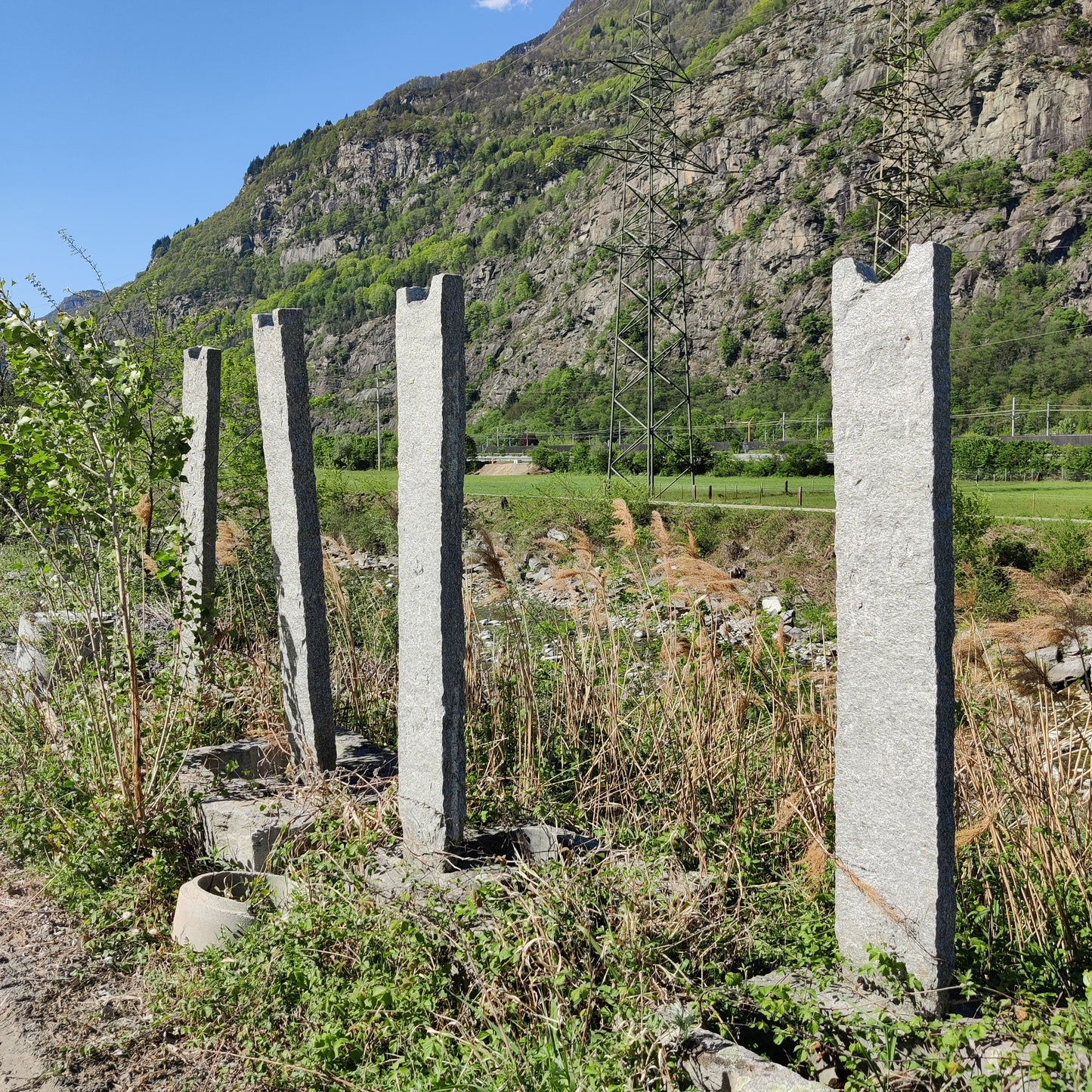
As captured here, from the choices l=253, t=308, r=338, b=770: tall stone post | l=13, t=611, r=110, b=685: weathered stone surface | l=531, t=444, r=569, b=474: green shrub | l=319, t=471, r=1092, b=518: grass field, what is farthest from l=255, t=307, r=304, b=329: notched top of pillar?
l=531, t=444, r=569, b=474: green shrub

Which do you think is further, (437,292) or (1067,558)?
(1067,558)

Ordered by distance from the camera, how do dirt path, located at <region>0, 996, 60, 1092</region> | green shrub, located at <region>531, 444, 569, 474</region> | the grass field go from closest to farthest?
dirt path, located at <region>0, 996, 60, 1092</region> < the grass field < green shrub, located at <region>531, 444, 569, 474</region>

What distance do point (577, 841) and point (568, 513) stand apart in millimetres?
13769

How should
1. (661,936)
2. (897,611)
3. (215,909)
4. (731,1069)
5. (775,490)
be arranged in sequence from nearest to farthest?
(731,1069), (897,611), (661,936), (215,909), (775,490)

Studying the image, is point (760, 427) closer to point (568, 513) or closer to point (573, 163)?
point (568, 513)

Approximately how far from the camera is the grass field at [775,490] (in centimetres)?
1652

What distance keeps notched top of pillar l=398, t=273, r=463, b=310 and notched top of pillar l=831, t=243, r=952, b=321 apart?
1.42 metres

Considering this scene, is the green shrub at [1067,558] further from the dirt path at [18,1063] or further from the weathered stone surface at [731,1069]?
the dirt path at [18,1063]

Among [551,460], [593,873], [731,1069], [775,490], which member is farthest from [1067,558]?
[551,460]

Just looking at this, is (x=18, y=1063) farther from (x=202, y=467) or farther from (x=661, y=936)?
(x=202, y=467)

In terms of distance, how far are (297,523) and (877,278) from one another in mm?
2816

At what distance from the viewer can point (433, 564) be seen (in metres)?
3.32

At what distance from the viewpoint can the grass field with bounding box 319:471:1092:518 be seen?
1652 centimetres

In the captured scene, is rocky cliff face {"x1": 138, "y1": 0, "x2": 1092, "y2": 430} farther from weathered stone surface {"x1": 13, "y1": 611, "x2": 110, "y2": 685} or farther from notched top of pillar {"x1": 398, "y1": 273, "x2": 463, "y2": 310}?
notched top of pillar {"x1": 398, "y1": 273, "x2": 463, "y2": 310}
